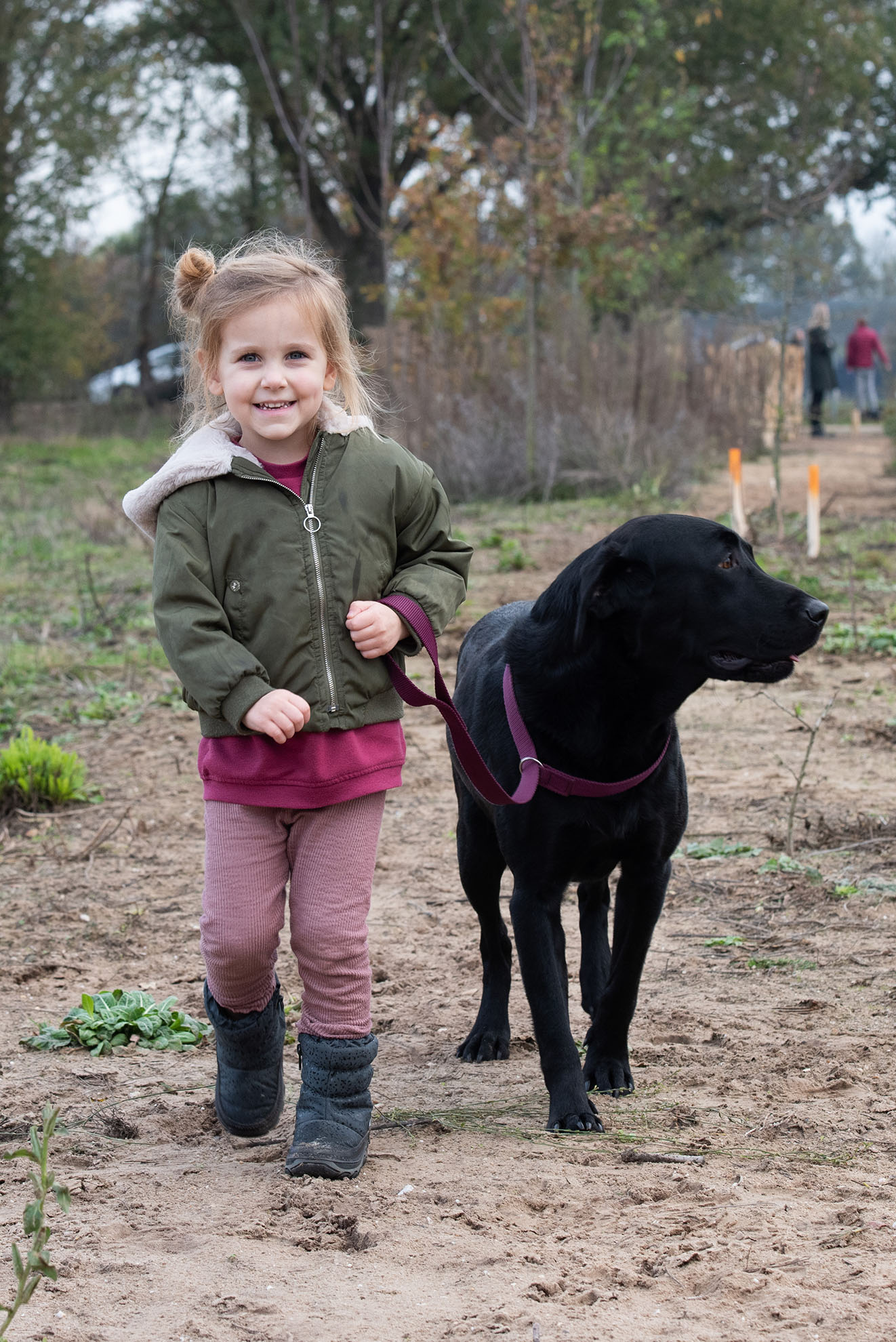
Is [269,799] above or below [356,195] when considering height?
below

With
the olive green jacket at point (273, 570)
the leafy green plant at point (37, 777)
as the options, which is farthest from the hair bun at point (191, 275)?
the leafy green plant at point (37, 777)

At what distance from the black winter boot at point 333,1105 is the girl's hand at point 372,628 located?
804mm

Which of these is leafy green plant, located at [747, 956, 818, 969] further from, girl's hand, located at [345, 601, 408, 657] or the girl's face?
the girl's face

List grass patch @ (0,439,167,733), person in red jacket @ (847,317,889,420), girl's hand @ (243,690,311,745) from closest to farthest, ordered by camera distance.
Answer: girl's hand @ (243,690,311,745), grass patch @ (0,439,167,733), person in red jacket @ (847,317,889,420)

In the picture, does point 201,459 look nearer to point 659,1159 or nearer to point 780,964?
point 659,1159

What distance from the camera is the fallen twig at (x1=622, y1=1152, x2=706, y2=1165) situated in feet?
8.92

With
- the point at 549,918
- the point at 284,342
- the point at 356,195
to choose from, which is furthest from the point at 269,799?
the point at 356,195

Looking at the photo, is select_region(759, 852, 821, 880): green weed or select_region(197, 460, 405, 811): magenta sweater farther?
select_region(759, 852, 821, 880): green weed

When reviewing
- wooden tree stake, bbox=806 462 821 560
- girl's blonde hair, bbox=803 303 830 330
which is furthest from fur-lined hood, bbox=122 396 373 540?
girl's blonde hair, bbox=803 303 830 330

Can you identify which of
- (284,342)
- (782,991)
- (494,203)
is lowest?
(782,991)

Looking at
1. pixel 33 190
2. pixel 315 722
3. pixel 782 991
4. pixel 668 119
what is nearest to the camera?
pixel 315 722

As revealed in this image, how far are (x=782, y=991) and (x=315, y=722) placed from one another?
1.70 meters

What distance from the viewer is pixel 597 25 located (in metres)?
16.5

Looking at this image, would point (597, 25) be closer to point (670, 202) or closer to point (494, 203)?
point (494, 203)
